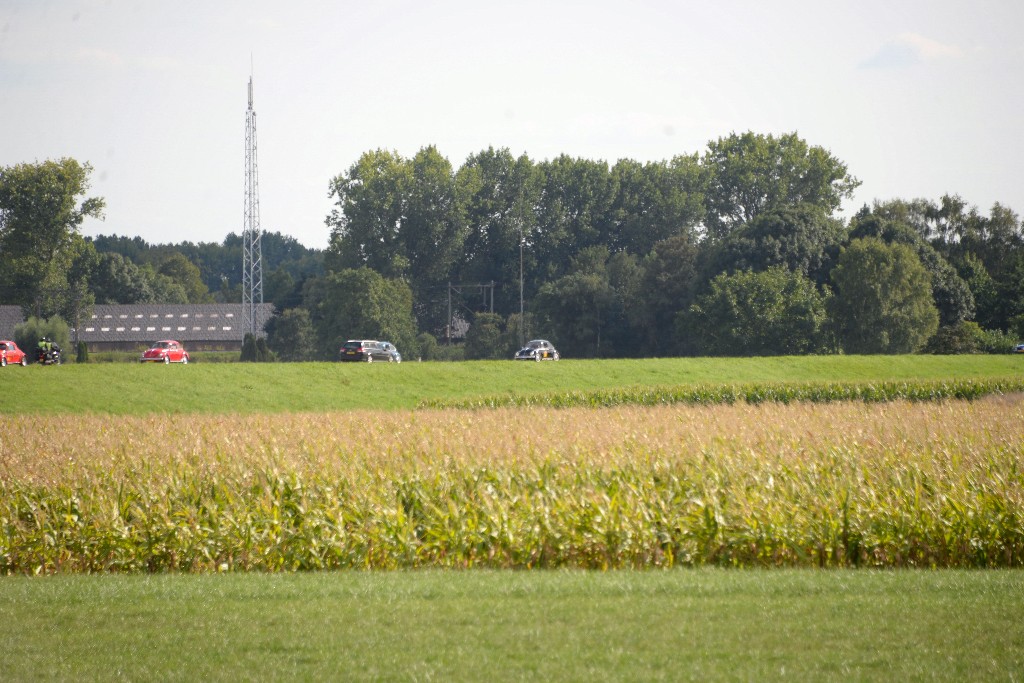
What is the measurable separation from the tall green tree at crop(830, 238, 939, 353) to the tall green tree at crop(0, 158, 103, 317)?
56.8m

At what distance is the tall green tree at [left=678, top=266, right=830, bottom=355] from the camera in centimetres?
7038

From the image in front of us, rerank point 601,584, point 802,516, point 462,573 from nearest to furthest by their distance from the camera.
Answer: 1. point 601,584
2. point 462,573
3. point 802,516

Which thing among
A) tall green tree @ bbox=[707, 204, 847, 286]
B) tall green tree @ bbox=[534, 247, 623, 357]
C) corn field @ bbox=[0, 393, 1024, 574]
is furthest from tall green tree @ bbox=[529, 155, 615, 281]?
corn field @ bbox=[0, 393, 1024, 574]

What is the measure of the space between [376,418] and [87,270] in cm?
6956

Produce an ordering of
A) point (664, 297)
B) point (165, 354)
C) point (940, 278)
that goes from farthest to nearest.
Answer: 1. point (664, 297)
2. point (940, 278)
3. point (165, 354)

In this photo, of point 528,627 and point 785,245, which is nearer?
point 528,627

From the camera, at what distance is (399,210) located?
9981cm

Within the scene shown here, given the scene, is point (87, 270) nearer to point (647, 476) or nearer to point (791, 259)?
point (791, 259)

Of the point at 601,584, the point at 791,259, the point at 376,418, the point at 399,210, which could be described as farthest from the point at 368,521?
the point at 399,210

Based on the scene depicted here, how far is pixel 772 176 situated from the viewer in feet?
333

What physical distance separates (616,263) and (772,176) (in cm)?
1902

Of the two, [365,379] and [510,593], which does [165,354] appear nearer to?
[365,379]

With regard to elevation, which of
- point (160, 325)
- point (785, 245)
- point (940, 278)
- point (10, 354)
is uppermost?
point (785, 245)

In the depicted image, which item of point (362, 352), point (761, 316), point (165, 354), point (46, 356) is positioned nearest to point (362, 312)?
point (362, 352)
